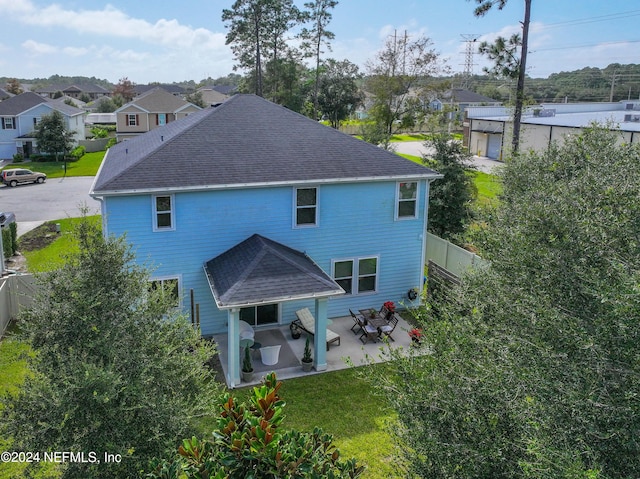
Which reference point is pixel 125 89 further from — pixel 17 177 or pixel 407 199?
pixel 407 199

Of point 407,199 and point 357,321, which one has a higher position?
point 407,199

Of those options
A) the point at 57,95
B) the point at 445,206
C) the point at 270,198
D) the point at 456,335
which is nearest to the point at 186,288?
the point at 270,198

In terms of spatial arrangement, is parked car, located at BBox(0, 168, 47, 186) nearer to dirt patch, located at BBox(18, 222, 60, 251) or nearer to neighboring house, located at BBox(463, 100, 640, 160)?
dirt patch, located at BBox(18, 222, 60, 251)

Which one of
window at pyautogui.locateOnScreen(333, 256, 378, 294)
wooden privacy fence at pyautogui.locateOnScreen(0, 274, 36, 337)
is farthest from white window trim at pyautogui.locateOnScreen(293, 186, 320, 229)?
wooden privacy fence at pyautogui.locateOnScreen(0, 274, 36, 337)

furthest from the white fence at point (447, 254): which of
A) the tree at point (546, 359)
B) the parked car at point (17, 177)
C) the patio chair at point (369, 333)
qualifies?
the parked car at point (17, 177)

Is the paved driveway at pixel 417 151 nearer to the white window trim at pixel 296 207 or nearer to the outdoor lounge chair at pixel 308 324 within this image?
the white window trim at pixel 296 207

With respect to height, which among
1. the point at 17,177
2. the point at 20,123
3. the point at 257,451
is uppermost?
the point at 20,123

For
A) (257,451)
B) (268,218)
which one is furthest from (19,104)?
(257,451)

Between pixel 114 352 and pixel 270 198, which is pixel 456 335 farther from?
pixel 270 198
